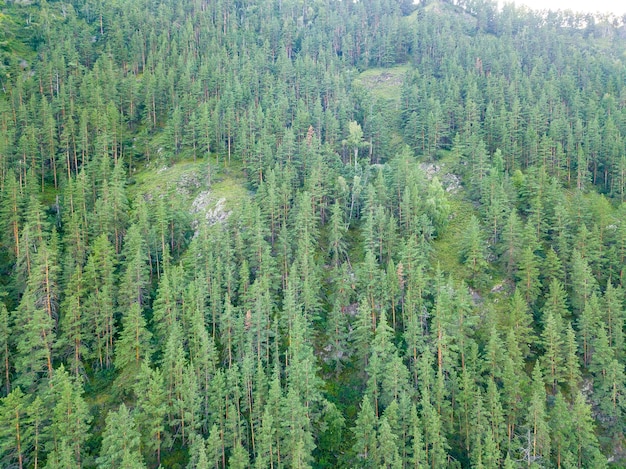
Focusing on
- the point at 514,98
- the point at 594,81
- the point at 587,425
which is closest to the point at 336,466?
the point at 587,425

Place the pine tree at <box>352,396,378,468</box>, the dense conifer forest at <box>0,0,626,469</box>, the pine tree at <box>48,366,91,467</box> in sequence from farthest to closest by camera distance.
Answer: the dense conifer forest at <box>0,0,626,469</box>, the pine tree at <box>352,396,378,468</box>, the pine tree at <box>48,366,91,467</box>

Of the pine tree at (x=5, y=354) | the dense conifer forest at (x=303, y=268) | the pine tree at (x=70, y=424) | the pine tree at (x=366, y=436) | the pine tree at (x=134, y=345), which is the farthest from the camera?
the pine tree at (x=134, y=345)

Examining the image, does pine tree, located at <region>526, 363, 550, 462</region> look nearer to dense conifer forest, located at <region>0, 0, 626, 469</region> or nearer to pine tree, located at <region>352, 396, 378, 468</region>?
dense conifer forest, located at <region>0, 0, 626, 469</region>

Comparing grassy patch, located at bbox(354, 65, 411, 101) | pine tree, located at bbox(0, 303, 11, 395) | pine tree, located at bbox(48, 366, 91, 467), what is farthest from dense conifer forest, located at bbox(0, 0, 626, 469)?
grassy patch, located at bbox(354, 65, 411, 101)

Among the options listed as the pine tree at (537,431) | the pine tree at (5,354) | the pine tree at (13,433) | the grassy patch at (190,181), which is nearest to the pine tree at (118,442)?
the pine tree at (13,433)

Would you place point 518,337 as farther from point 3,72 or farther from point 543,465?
point 3,72

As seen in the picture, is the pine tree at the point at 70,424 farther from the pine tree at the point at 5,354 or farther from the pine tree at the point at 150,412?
the pine tree at the point at 5,354
